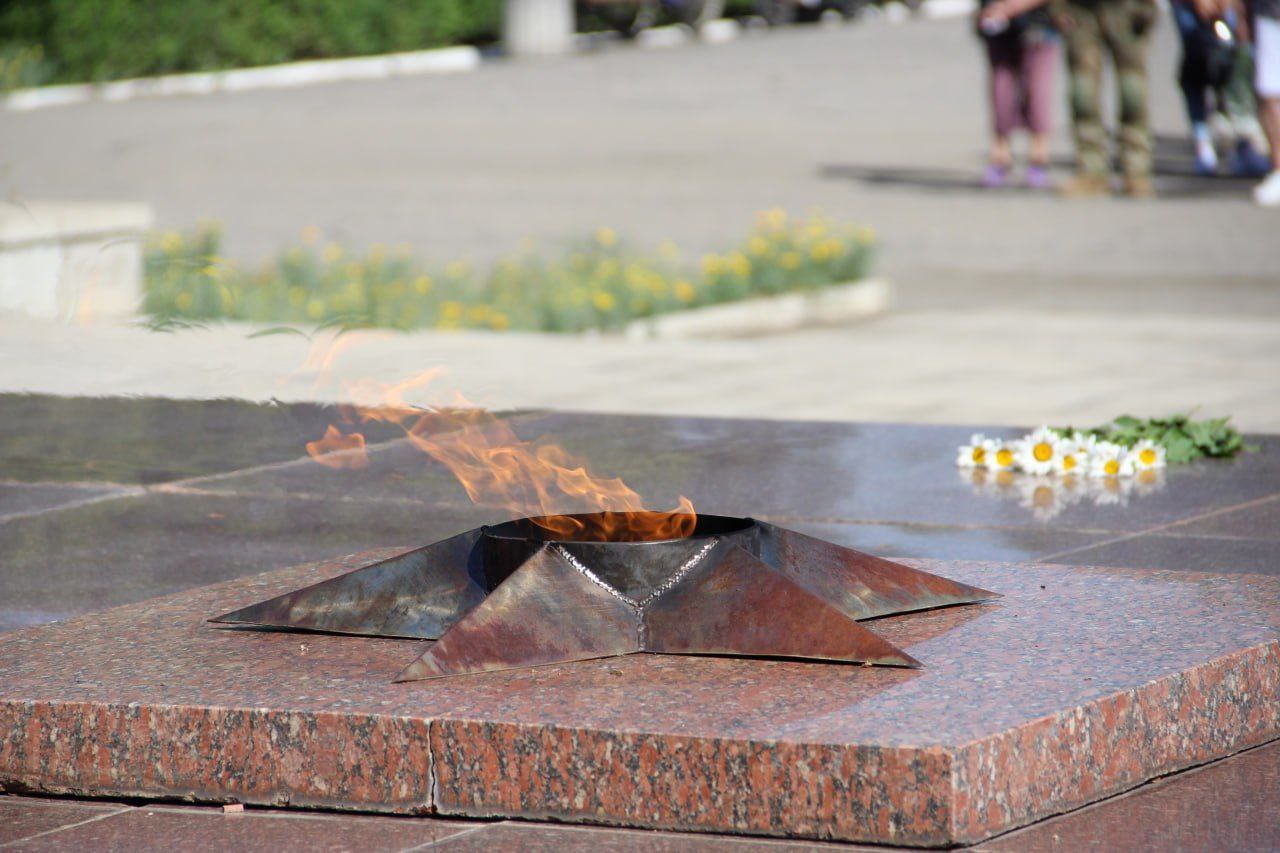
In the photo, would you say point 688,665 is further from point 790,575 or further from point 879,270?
point 879,270

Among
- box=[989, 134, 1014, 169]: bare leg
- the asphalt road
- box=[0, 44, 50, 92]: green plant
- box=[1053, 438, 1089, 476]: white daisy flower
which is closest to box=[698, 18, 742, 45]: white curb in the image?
the asphalt road

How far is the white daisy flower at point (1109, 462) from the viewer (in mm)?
6047

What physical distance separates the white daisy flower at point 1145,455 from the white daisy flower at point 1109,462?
1.5 inches

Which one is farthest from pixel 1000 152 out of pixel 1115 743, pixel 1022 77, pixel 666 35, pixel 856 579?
pixel 666 35

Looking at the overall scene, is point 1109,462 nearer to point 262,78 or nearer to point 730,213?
point 730,213

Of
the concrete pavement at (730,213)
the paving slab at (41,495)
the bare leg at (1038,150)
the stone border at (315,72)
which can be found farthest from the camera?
the stone border at (315,72)

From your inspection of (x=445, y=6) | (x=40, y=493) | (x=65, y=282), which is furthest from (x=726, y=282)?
(x=445, y=6)

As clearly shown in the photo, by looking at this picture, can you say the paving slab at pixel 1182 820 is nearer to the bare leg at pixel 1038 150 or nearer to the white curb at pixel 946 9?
the bare leg at pixel 1038 150

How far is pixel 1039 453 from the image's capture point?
6.10 m

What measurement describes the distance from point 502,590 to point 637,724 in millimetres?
501

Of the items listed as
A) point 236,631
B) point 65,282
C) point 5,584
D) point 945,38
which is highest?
point 236,631

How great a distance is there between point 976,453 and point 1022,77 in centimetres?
1082

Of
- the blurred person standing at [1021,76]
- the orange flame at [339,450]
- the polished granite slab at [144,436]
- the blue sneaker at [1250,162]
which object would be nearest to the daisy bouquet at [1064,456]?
the orange flame at [339,450]

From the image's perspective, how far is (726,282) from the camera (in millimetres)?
10969
